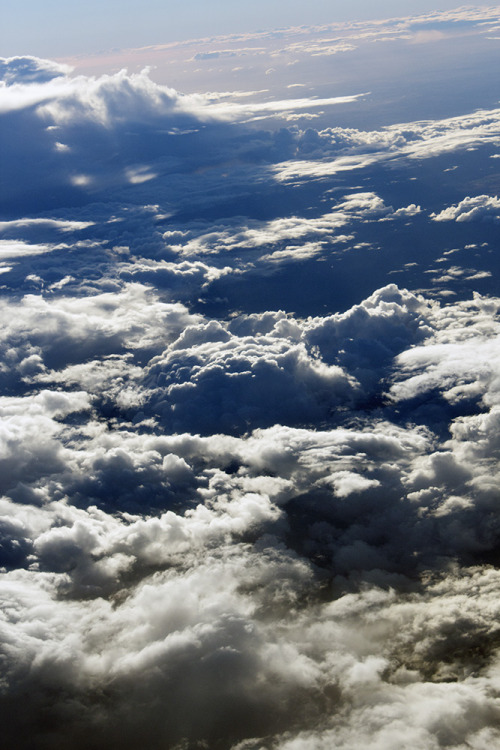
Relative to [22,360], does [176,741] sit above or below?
below

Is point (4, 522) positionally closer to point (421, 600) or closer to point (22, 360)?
point (421, 600)

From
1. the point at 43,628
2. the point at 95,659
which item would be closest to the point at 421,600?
the point at 95,659

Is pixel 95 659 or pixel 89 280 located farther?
pixel 89 280

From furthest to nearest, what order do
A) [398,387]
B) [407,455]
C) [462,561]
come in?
[398,387] < [407,455] < [462,561]

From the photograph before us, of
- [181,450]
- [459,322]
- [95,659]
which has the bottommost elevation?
[95,659]

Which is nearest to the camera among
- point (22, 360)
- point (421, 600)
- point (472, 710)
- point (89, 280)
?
point (472, 710)

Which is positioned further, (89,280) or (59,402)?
(89,280)

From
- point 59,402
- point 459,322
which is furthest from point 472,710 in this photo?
point 459,322

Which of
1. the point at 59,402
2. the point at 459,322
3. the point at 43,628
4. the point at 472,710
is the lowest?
the point at 472,710

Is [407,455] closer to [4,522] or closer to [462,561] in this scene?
[462,561]
